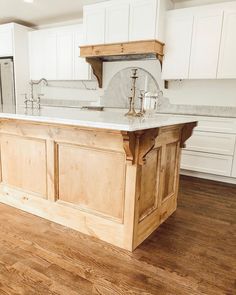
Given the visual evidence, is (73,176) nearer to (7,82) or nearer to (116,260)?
(116,260)

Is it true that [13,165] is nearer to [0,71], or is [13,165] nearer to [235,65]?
[235,65]

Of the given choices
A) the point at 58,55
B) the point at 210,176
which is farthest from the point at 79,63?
the point at 210,176

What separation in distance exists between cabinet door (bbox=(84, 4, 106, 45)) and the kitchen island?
2.29m

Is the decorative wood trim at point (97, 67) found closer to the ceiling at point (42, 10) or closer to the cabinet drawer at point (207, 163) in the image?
the ceiling at point (42, 10)

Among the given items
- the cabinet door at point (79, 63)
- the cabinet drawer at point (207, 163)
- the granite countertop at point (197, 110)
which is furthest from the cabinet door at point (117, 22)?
the cabinet drawer at point (207, 163)

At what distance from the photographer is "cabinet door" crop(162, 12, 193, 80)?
3377 mm

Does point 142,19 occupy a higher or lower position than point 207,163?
higher

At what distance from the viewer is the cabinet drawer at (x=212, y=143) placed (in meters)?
3.28

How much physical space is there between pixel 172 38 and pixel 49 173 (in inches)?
104

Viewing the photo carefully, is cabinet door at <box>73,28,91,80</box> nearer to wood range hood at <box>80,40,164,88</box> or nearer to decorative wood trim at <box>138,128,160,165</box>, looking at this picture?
wood range hood at <box>80,40,164,88</box>

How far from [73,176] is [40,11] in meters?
3.73

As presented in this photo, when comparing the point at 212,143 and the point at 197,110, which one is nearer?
the point at 212,143

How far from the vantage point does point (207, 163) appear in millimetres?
3477

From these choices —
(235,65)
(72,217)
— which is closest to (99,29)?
(235,65)
